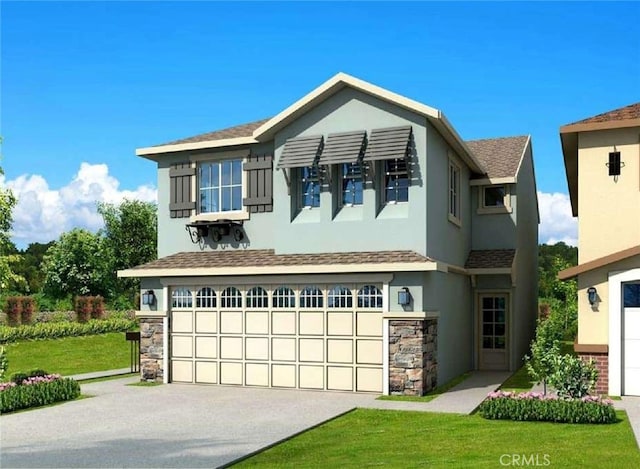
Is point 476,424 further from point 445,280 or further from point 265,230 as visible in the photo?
point 265,230

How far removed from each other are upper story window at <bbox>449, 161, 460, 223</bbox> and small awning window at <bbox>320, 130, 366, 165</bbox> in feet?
9.99

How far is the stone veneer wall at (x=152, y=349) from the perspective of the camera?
55.4ft

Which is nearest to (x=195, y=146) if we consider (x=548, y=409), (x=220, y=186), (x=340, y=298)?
(x=220, y=186)

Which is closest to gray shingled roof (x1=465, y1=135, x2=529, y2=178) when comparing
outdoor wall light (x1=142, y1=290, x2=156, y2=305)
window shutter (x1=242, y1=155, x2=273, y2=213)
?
window shutter (x1=242, y1=155, x2=273, y2=213)

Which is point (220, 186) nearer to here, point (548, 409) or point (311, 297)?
point (311, 297)

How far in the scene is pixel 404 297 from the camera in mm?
14312

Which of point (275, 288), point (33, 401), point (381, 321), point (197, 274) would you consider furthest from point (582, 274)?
Answer: point (33, 401)

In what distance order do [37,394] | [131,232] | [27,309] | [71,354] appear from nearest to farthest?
[37,394] → [71,354] → [27,309] → [131,232]

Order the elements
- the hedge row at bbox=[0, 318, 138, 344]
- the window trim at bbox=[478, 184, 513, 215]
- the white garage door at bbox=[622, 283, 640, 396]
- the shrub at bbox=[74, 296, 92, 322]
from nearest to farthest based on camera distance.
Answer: the white garage door at bbox=[622, 283, 640, 396], the window trim at bbox=[478, 184, 513, 215], the hedge row at bbox=[0, 318, 138, 344], the shrub at bbox=[74, 296, 92, 322]

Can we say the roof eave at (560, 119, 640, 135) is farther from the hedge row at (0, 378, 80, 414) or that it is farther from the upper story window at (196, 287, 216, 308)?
the hedge row at (0, 378, 80, 414)

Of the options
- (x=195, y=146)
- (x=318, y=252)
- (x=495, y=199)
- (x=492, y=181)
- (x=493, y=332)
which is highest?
(x=195, y=146)

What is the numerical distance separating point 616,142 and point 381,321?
20.7 feet

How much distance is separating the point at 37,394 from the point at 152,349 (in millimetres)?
3520

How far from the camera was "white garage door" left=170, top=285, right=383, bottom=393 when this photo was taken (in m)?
14.9
